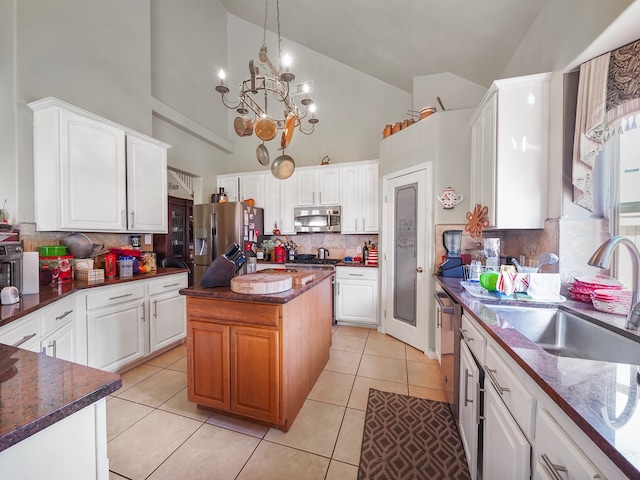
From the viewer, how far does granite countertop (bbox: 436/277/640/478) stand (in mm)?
497

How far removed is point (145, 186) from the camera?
308 centimetres

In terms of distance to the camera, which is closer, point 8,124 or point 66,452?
point 66,452

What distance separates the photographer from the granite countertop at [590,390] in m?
0.50

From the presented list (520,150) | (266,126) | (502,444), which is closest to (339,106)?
(266,126)

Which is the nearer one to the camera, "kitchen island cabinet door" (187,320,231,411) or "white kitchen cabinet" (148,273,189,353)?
"kitchen island cabinet door" (187,320,231,411)

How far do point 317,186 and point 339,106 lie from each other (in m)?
1.58

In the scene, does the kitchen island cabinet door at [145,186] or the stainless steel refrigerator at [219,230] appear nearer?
the kitchen island cabinet door at [145,186]

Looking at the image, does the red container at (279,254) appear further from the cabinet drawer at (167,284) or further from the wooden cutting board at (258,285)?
the wooden cutting board at (258,285)

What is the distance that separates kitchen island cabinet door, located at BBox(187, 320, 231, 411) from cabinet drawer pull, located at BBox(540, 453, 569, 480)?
161 centimetres

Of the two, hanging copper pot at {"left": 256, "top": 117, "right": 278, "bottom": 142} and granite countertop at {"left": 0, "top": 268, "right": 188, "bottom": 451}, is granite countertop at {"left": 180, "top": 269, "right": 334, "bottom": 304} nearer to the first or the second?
granite countertop at {"left": 0, "top": 268, "right": 188, "bottom": 451}

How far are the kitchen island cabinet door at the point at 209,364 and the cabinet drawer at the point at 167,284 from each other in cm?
122

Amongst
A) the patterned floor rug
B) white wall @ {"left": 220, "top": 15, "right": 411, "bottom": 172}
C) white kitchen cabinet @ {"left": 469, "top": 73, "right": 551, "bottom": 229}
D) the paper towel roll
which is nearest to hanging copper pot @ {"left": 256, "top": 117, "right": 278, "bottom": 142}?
white kitchen cabinet @ {"left": 469, "top": 73, "right": 551, "bottom": 229}

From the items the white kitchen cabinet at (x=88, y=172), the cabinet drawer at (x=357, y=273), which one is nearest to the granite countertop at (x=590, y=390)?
the cabinet drawer at (x=357, y=273)

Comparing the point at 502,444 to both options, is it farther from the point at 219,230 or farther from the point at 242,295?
the point at 219,230
